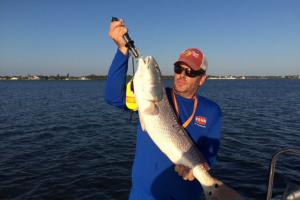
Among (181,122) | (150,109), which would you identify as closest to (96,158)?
(181,122)

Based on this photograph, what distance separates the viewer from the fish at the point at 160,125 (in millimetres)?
4270

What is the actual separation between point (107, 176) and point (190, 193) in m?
9.61

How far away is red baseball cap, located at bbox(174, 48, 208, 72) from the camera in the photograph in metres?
5.01

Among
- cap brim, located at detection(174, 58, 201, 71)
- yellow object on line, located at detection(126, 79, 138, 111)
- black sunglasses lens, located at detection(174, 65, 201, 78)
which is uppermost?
cap brim, located at detection(174, 58, 201, 71)

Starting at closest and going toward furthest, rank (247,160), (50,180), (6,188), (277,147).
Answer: (6,188) < (50,180) < (247,160) < (277,147)

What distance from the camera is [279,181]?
1280 centimetres

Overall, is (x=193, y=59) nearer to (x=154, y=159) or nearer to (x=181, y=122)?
(x=181, y=122)

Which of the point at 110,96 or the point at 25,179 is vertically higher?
the point at 110,96

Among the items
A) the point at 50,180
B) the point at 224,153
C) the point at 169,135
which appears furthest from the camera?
the point at 224,153

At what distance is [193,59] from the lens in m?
5.04

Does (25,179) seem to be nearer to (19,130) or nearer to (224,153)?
(224,153)

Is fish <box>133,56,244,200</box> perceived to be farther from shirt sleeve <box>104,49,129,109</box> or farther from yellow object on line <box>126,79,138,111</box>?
yellow object on line <box>126,79,138,111</box>

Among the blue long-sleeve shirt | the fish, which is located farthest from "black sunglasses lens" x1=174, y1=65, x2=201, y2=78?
the fish

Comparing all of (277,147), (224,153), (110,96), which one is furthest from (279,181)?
(110,96)
